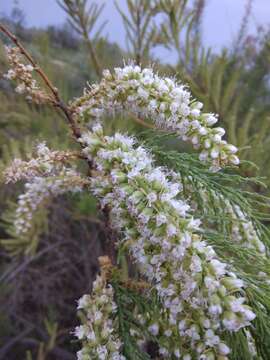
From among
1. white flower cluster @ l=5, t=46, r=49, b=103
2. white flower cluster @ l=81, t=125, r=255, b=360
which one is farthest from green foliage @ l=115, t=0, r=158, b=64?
white flower cluster @ l=81, t=125, r=255, b=360

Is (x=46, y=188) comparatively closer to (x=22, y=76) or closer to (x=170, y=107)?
(x=22, y=76)

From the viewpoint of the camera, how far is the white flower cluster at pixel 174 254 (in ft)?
2.15

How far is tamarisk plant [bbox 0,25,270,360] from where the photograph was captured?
26.9 inches

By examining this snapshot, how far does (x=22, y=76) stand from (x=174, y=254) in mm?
514

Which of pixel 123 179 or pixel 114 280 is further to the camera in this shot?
pixel 114 280

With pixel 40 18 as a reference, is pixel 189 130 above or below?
below

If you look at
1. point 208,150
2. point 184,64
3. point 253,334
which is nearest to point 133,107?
point 208,150

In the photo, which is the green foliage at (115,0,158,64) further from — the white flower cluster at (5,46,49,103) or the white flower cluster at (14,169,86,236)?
the white flower cluster at (5,46,49,103)

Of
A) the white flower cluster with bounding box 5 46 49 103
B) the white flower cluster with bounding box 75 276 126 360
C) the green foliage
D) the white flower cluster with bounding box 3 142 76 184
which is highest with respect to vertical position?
the green foliage

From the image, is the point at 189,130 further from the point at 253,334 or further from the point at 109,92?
the point at 253,334

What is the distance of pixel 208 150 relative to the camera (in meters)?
0.85

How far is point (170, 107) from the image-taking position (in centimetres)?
85

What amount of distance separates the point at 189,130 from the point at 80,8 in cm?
118

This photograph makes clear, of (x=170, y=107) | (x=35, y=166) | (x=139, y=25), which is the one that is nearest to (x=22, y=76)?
(x=35, y=166)
